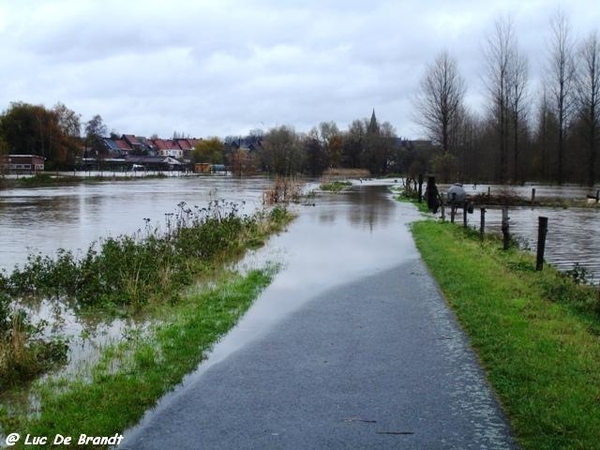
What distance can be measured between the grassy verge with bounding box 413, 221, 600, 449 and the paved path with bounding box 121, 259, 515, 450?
229 millimetres

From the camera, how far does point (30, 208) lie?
32.1 m

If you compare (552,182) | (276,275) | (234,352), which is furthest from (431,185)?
(552,182)

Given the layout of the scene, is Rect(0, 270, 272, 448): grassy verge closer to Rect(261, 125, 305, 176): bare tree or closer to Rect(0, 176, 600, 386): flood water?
Rect(0, 176, 600, 386): flood water

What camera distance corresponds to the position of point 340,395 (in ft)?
18.2

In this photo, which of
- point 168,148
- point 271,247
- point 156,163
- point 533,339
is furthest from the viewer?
point 168,148

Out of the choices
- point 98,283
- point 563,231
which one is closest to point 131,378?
point 98,283

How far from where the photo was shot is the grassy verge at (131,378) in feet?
16.0

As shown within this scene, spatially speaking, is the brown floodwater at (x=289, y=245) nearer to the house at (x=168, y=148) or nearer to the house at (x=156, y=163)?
the house at (x=156, y=163)

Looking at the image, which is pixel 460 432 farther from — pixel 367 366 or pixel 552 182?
pixel 552 182

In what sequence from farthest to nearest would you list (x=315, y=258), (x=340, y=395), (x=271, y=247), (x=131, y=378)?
1. (x=271, y=247)
2. (x=315, y=258)
3. (x=131, y=378)
4. (x=340, y=395)

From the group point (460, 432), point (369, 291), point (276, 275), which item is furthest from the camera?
point (276, 275)

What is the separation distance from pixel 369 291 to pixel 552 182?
66.4 m

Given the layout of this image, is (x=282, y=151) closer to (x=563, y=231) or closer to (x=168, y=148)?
(x=563, y=231)

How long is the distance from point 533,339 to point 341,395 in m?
2.87
